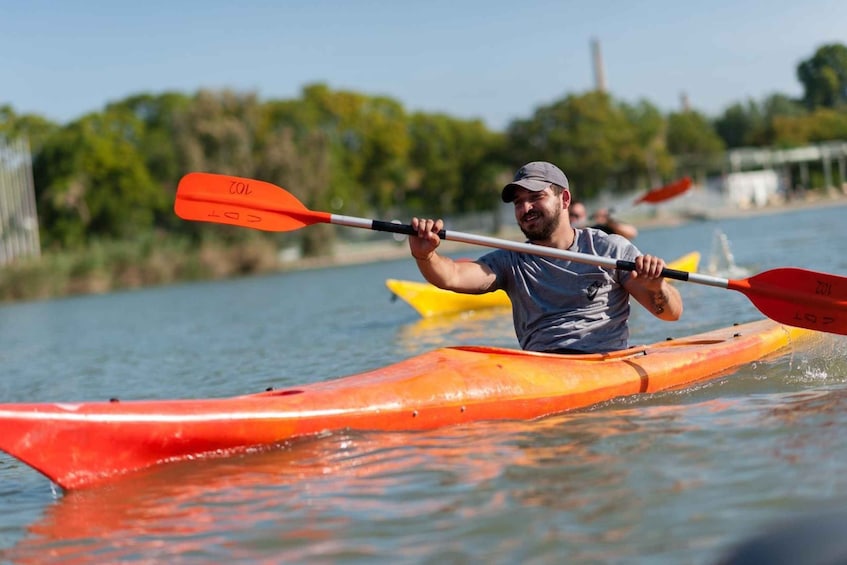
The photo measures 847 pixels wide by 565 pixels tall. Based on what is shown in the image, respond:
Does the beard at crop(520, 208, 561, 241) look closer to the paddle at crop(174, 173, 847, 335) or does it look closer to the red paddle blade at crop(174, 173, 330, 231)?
the paddle at crop(174, 173, 847, 335)

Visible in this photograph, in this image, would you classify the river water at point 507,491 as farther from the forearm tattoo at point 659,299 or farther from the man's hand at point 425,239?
the man's hand at point 425,239

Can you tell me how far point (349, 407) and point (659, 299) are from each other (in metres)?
1.67

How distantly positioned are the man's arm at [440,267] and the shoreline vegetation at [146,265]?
116ft

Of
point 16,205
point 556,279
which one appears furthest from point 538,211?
point 16,205

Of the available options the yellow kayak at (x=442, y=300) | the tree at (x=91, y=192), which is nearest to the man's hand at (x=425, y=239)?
the yellow kayak at (x=442, y=300)

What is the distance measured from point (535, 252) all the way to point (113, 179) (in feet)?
180

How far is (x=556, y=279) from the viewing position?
5.55m

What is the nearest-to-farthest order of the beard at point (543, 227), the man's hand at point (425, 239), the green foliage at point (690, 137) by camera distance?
1. the man's hand at point (425, 239)
2. the beard at point (543, 227)
3. the green foliage at point (690, 137)

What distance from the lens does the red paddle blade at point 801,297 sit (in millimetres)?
5852

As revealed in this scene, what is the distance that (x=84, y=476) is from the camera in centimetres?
451

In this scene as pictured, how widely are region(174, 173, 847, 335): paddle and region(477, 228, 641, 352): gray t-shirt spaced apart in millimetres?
149

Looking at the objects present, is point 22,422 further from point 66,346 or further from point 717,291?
point 66,346

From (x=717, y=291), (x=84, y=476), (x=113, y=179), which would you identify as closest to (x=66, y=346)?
(x=717, y=291)

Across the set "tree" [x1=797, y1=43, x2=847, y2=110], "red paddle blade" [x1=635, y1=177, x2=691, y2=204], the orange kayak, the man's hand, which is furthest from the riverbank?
the man's hand
